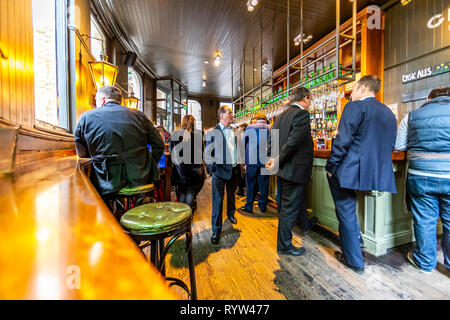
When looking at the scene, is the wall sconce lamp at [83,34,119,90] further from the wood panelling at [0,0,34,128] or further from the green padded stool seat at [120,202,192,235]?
the green padded stool seat at [120,202,192,235]

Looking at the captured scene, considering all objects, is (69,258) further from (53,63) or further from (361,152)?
(53,63)

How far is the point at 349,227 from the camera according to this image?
5.56 ft

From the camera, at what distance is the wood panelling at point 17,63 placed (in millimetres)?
1317

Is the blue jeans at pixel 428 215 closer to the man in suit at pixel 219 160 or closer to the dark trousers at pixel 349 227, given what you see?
the dark trousers at pixel 349 227

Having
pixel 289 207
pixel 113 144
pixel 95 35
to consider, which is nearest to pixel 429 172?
pixel 289 207

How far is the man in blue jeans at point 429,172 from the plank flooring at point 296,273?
0.23m

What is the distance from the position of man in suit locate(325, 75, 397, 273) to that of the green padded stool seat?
1335 millimetres

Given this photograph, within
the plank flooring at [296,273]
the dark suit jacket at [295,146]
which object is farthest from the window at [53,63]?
the dark suit jacket at [295,146]

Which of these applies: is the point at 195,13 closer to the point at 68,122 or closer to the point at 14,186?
the point at 68,122

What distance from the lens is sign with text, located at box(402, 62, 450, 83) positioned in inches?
125

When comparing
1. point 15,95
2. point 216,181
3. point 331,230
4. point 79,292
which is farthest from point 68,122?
point 331,230

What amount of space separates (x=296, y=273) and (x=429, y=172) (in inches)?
53.9

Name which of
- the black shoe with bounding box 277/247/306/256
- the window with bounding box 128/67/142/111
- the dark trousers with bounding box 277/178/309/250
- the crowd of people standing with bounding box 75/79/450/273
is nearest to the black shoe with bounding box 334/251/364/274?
the crowd of people standing with bounding box 75/79/450/273

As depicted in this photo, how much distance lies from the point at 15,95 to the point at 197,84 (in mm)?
8453
